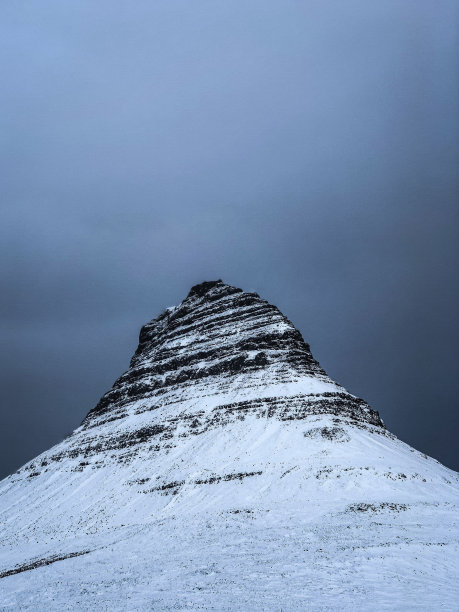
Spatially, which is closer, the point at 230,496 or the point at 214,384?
the point at 230,496

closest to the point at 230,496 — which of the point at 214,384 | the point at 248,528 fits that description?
the point at 248,528

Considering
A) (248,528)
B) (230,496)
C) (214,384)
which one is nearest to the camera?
(248,528)

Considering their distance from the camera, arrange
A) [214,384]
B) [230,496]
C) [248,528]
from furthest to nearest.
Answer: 1. [214,384]
2. [230,496]
3. [248,528]

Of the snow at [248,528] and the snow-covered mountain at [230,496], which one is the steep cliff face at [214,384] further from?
the snow at [248,528]

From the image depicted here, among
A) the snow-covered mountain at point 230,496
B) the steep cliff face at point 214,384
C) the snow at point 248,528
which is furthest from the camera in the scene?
the steep cliff face at point 214,384

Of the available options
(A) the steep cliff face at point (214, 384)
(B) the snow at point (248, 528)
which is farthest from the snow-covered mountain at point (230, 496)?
(A) the steep cliff face at point (214, 384)

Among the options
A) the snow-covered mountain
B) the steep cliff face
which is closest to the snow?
the snow-covered mountain

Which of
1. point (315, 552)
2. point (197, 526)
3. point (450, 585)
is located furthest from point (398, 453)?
point (450, 585)

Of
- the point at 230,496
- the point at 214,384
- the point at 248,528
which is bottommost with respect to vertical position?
the point at 248,528

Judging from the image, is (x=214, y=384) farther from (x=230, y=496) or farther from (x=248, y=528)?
(x=248, y=528)
